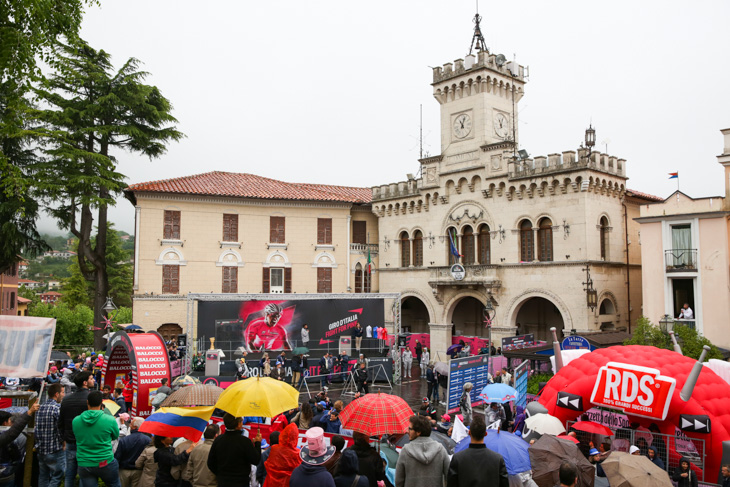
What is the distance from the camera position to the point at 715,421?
10.3m

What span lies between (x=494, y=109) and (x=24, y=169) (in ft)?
81.7

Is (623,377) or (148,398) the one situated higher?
(623,377)

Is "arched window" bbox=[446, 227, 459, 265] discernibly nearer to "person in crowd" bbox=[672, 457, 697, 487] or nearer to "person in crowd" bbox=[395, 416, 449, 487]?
"person in crowd" bbox=[672, 457, 697, 487]

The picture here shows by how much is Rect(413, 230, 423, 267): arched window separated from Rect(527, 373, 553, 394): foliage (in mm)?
13308

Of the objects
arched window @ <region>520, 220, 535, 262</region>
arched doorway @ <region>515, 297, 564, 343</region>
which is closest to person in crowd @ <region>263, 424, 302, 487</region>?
arched window @ <region>520, 220, 535, 262</region>

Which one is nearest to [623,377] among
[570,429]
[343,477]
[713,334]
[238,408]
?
[570,429]

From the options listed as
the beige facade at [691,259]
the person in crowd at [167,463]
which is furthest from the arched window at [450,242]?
the person in crowd at [167,463]

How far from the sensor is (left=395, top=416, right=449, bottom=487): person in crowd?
6355 mm

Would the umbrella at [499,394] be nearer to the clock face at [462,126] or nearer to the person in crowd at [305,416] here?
the person in crowd at [305,416]

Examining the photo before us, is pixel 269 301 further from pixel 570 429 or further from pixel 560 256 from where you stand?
pixel 570 429

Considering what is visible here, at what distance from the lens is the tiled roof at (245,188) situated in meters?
32.2

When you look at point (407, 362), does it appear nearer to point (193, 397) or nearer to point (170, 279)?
point (170, 279)

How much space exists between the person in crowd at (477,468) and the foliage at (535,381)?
610 inches

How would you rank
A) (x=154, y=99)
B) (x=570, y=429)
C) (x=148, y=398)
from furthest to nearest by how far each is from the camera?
(x=154, y=99) → (x=148, y=398) → (x=570, y=429)
